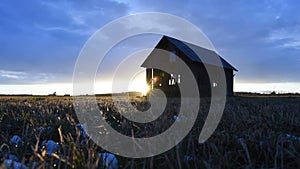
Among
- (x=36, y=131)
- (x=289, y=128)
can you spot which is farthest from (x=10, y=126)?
(x=289, y=128)

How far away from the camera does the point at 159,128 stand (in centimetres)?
277

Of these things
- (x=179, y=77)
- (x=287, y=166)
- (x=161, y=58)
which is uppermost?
(x=161, y=58)

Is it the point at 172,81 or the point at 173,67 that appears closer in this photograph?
the point at 172,81

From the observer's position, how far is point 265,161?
5.84 ft

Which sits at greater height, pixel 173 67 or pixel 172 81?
pixel 173 67

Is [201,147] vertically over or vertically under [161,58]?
under

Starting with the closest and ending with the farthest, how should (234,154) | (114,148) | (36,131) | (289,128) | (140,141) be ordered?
(234,154) < (114,148) < (140,141) < (36,131) < (289,128)

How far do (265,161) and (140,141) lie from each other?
3.24 feet

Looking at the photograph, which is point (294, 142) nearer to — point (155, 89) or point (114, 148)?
point (114, 148)

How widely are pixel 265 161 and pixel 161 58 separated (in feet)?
77.8

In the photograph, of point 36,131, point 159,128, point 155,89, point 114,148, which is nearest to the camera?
point 114,148

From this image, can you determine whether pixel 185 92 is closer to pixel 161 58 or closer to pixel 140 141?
pixel 161 58

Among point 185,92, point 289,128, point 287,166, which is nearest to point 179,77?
point 185,92

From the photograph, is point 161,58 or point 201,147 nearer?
point 201,147
